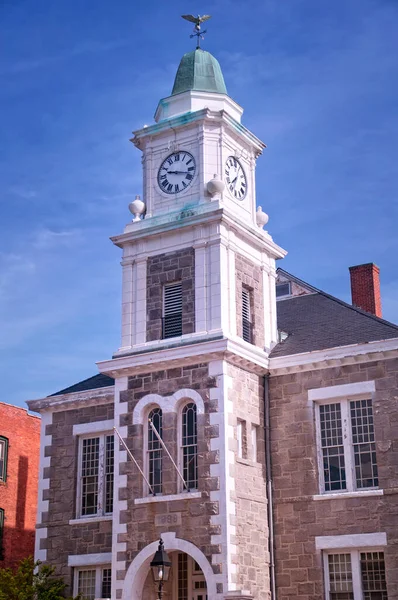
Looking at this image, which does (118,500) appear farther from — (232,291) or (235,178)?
(235,178)

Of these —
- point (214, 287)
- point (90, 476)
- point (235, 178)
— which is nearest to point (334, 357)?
point (214, 287)

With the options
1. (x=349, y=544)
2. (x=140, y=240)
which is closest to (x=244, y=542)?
(x=349, y=544)

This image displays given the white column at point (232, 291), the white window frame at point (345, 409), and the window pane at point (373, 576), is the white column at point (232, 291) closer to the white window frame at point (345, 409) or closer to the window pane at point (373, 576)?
the white window frame at point (345, 409)

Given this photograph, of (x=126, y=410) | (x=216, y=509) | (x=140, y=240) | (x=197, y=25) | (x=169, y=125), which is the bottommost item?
(x=216, y=509)

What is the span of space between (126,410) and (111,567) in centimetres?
445

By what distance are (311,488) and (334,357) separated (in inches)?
142

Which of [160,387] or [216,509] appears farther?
[160,387]

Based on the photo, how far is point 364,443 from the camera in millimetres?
25844

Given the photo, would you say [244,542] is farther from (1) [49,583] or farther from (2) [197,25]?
(2) [197,25]

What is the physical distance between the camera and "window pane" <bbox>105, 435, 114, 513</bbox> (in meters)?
28.8

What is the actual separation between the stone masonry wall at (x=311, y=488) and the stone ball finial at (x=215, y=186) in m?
5.76

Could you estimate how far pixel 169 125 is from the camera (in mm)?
29797

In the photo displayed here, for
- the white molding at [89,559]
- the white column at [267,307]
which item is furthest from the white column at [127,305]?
the white molding at [89,559]

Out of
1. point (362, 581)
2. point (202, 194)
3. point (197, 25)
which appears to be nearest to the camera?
point (362, 581)
